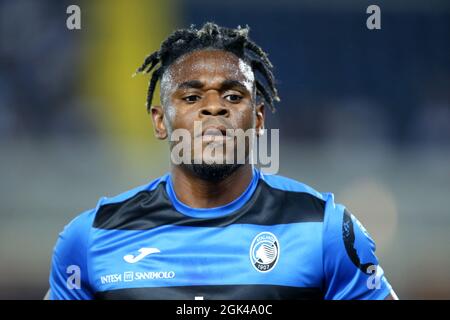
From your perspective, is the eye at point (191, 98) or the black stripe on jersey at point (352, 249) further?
the eye at point (191, 98)

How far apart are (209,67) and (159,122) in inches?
18.2

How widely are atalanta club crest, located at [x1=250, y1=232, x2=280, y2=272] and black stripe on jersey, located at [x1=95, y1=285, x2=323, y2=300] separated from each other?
0.35ft

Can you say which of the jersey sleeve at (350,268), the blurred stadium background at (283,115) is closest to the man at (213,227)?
the jersey sleeve at (350,268)

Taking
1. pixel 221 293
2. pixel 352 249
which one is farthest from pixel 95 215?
pixel 352 249

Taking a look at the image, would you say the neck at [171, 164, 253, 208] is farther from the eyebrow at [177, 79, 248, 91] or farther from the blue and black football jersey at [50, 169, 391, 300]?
the eyebrow at [177, 79, 248, 91]

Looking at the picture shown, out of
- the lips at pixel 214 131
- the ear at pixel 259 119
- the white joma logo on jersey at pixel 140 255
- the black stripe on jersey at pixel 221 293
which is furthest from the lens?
the ear at pixel 259 119

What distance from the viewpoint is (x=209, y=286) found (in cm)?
354

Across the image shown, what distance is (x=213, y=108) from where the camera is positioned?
3.63 m

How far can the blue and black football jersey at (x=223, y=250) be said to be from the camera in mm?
3506

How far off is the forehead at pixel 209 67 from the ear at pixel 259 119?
0.63 ft

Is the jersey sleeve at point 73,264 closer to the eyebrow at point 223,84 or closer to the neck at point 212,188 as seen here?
A: the neck at point 212,188

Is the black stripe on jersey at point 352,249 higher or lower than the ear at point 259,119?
lower
